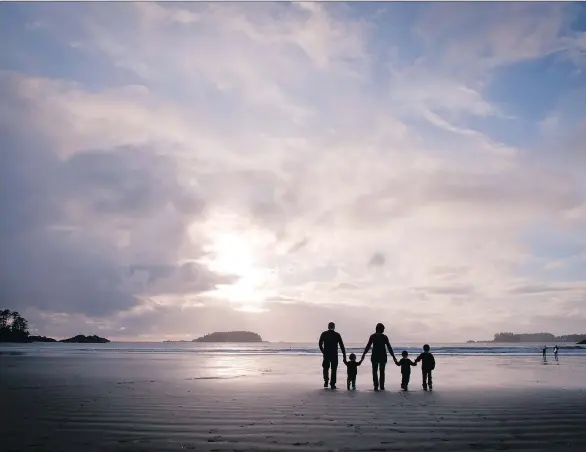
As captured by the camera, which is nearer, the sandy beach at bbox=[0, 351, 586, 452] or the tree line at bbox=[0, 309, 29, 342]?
the sandy beach at bbox=[0, 351, 586, 452]

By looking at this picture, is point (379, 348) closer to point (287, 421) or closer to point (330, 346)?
point (330, 346)

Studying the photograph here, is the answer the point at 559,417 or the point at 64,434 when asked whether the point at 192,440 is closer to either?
the point at 64,434

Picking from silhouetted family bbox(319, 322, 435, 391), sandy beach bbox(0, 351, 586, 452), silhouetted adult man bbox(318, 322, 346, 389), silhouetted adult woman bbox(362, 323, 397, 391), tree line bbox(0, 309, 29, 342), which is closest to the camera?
sandy beach bbox(0, 351, 586, 452)

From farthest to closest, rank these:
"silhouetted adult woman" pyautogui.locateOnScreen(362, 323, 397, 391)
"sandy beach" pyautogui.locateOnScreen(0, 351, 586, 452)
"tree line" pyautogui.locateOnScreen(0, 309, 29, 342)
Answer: "tree line" pyautogui.locateOnScreen(0, 309, 29, 342) → "silhouetted adult woman" pyautogui.locateOnScreen(362, 323, 397, 391) → "sandy beach" pyautogui.locateOnScreen(0, 351, 586, 452)

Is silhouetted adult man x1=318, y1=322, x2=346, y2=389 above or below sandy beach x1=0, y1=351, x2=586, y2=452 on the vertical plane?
above

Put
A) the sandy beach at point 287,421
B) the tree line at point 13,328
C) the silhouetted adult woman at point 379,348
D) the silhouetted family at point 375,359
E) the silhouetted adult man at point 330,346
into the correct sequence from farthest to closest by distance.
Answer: the tree line at point 13,328
the silhouetted adult man at point 330,346
the silhouetted adult woman at point 379,348
the silhouetted family at point 375,359
the sandy beach at point 287,421

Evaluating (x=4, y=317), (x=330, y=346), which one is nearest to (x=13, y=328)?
Result: (x=4, y=317)

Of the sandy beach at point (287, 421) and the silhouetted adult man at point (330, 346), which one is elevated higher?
the silhouetted adult man at point (330, 346)

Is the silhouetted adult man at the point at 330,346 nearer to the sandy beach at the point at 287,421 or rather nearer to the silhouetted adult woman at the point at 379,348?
the silhouetted adult woman at the point at 379,348

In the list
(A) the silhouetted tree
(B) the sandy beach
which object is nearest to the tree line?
(A) the silhouetted tree

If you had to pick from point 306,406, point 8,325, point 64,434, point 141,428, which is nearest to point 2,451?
point 64,434

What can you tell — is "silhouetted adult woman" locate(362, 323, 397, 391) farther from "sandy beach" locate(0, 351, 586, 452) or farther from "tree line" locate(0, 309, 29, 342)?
"tree line" locate(0, 309, 29, 342)

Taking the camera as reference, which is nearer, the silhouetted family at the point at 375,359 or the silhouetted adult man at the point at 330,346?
the silhouetted family at the point at 375,359

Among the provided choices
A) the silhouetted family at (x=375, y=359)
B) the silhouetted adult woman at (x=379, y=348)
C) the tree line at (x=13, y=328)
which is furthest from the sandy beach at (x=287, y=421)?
the tree line at (x=13, y=328)
